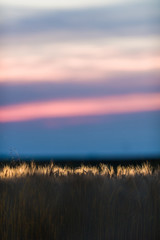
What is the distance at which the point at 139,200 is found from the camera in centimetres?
507

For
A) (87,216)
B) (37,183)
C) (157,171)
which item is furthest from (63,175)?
(157,171)

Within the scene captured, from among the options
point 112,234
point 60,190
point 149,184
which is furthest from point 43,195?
point 149,184

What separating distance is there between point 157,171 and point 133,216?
1.12m

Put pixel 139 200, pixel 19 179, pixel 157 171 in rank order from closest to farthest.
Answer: pixel 139 200 < pixel 19 179 < pixel 157 171

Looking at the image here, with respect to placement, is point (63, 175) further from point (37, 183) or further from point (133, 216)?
point (133, 216)

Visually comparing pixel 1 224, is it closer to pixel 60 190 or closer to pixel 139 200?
pixel 60 190

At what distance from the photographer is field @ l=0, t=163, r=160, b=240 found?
480 centimetres

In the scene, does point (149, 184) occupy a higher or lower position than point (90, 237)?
higher

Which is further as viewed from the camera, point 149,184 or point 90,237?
point 149,184

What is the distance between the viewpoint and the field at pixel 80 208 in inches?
189

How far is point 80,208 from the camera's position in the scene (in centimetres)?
502

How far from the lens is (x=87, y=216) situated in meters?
4.98

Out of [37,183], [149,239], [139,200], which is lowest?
[149,239]

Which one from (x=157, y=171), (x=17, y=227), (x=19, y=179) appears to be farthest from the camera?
(x=157, y=171)
